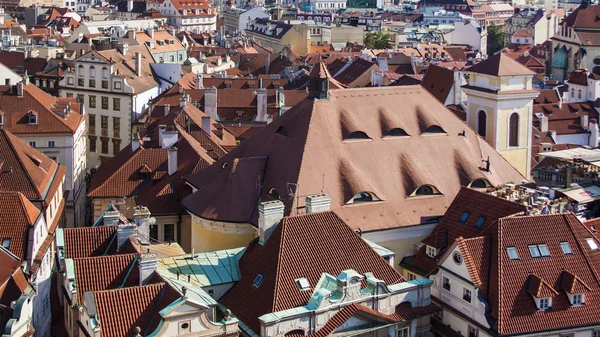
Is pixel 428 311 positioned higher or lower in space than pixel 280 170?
lower

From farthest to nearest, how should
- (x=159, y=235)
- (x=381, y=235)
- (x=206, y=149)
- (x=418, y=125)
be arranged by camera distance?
1. (x=206, y=149)
2. (x=159, y=235)
3. (x=418, y=125)
4. (x=381, y=235)

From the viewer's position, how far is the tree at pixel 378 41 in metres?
189

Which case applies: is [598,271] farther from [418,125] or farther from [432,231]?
[418,125]

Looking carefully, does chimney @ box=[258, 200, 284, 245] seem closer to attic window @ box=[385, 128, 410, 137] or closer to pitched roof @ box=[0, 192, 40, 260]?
pitched roof @ box=[0, 192, 40, 260]

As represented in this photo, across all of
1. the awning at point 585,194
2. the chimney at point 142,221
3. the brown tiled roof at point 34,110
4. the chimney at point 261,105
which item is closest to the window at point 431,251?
the awning at point 585,194

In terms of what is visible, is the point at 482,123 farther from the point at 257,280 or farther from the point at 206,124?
the point at 257,280

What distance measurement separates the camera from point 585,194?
57.1 m

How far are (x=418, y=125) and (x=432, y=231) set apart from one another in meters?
6.52

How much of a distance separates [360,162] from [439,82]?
5041 cm

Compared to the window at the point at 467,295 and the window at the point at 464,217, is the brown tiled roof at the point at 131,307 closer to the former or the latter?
the window at the point at 467,295

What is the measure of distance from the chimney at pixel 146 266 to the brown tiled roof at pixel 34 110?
1310 inches

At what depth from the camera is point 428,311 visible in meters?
46.8

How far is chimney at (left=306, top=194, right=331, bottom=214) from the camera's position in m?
49.6

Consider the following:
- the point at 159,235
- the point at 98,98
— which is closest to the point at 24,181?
the point at 159,235
